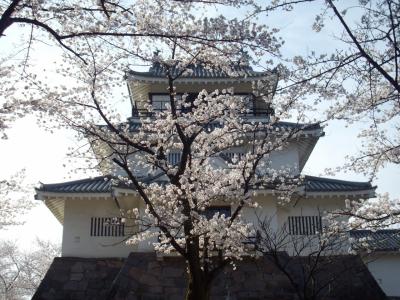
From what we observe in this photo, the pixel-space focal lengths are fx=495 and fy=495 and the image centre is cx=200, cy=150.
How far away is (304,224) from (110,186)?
6.24 metres

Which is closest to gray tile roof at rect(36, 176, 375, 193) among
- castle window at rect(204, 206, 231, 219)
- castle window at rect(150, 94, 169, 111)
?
castle window at rect(204, 206, 231, 219)

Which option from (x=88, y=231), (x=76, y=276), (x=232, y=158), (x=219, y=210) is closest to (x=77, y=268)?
(x=76, y=276)

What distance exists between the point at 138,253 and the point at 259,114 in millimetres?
6873

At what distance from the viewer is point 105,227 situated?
15648mm

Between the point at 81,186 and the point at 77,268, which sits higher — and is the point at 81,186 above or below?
above

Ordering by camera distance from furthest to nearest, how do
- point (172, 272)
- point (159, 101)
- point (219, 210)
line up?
→ point (159, 101) → point (219, 210) → point (172, 272)

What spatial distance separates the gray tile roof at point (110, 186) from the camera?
15364 millimetres

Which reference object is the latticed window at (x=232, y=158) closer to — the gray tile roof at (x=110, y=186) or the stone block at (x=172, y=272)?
the gray tile roof at (x=110, y=186)

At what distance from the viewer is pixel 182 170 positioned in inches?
337

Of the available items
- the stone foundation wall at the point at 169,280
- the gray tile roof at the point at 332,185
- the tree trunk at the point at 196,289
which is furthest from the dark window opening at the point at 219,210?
the tree trunk at the point at 196,289

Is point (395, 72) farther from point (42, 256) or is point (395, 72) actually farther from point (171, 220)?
point (42, 256)

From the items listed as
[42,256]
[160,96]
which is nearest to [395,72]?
[160,96]

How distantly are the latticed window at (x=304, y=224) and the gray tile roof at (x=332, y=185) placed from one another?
3.07 feet

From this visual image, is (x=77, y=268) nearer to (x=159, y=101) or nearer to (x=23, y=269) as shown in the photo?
(x=159, y=101)
